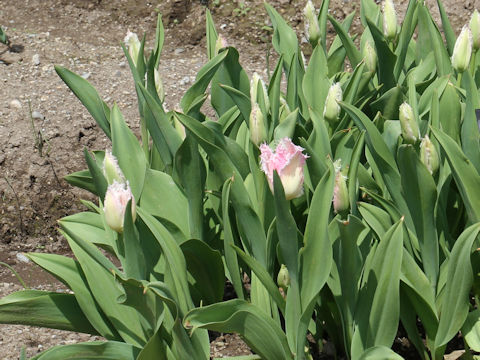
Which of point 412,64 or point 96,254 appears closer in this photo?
point 96,254

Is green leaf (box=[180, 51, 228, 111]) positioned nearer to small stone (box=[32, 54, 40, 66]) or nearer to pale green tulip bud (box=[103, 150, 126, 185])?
pale green tulip bud (box=[103, 150, 126, 185])

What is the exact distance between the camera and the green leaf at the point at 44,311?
1.57 m

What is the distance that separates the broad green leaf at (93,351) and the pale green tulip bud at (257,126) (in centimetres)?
54

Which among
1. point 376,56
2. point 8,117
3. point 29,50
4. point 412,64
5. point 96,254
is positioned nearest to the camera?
point 96,254

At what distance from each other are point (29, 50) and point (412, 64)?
2.01 metres

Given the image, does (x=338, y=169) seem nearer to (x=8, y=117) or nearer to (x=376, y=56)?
(x=376, y=56)

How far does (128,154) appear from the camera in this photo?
189cm

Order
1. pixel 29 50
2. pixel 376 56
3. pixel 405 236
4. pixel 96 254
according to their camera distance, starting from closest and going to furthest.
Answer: pixel 96 254 < pixel 405 236 < pixel 376 56 < pixel 29 50

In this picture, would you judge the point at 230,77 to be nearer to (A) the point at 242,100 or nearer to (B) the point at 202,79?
(B) the point at 202,79

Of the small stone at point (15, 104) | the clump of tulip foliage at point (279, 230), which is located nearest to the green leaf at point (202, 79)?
the clump of tulip foliage at point (279, 230)

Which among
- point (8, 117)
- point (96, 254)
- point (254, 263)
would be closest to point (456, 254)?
point (254, 263)

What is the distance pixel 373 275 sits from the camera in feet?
5.13

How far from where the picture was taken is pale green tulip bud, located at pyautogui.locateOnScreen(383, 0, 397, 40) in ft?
7.08

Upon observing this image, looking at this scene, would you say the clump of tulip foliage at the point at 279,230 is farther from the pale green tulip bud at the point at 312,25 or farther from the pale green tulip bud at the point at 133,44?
the pale green tulip bud at the point at 312,25
